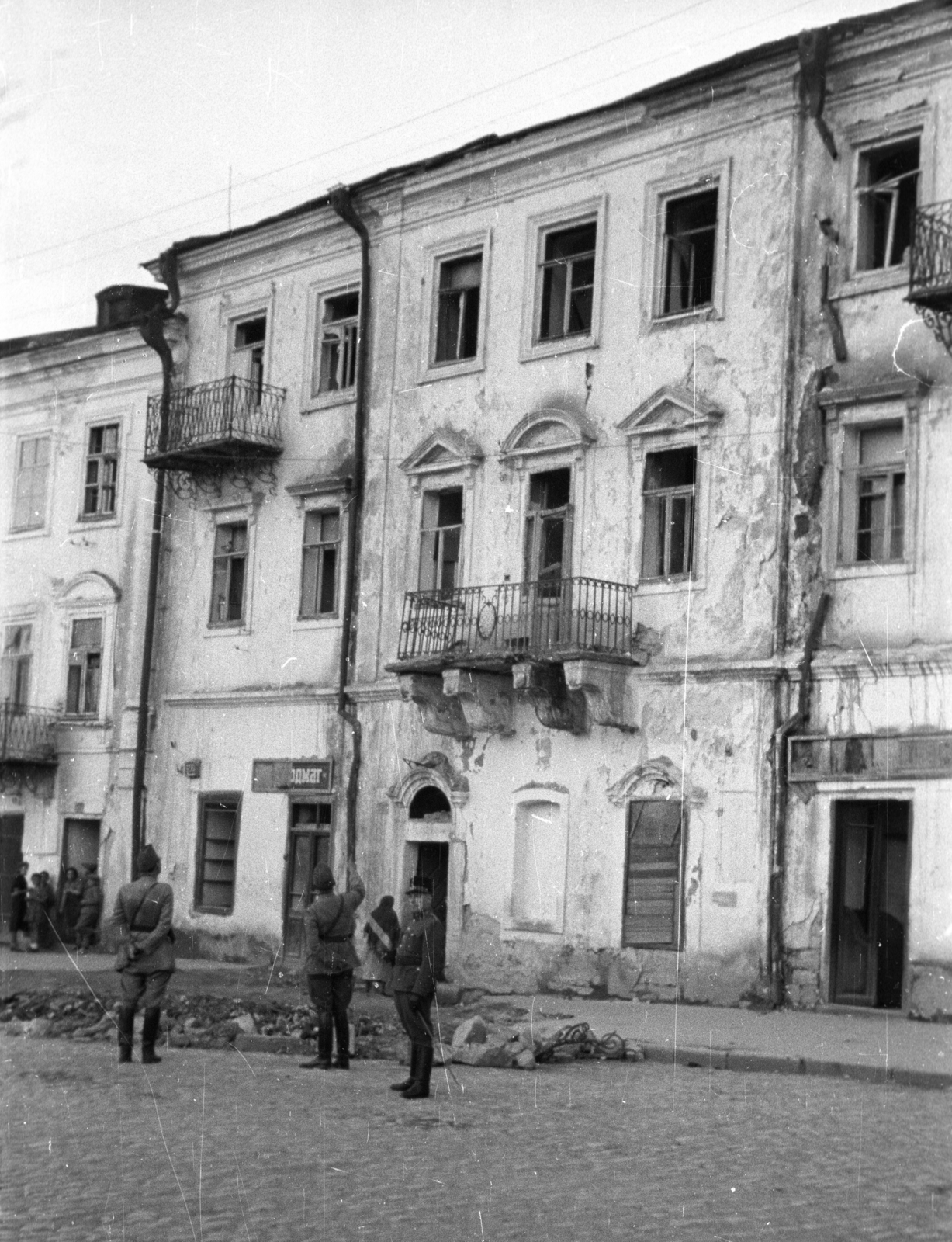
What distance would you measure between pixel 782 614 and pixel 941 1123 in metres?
8.91

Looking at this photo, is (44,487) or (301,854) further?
(44,487)

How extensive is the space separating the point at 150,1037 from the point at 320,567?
40.0 ft

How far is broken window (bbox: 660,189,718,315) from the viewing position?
21547mm

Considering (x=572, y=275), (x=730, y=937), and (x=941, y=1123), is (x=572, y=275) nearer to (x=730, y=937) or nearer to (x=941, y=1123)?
(x=730, y=937)

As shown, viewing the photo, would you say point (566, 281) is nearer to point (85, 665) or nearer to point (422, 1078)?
point (85, 665)

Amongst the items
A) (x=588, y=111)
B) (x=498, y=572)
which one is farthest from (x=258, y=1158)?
(x=588, y=111)

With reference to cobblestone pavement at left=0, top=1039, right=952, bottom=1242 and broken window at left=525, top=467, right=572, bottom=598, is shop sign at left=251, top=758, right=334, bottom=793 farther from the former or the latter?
cobblestone pavement at left=0, top=1039, right=952, bottom=1242

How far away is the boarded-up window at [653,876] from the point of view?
2067 cm

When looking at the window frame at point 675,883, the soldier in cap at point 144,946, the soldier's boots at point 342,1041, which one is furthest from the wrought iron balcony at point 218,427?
the soldier's boots at point 342,1041

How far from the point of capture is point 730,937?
782 inches

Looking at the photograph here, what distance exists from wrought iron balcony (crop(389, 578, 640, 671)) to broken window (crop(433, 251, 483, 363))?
3418mm

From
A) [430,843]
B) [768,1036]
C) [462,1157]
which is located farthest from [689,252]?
[462,1157]

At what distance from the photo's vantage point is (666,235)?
21.9m

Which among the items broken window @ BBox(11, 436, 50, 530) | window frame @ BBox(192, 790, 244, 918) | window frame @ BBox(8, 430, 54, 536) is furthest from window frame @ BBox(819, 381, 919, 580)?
broken window @ BBox(11, 436, 50, 530)
